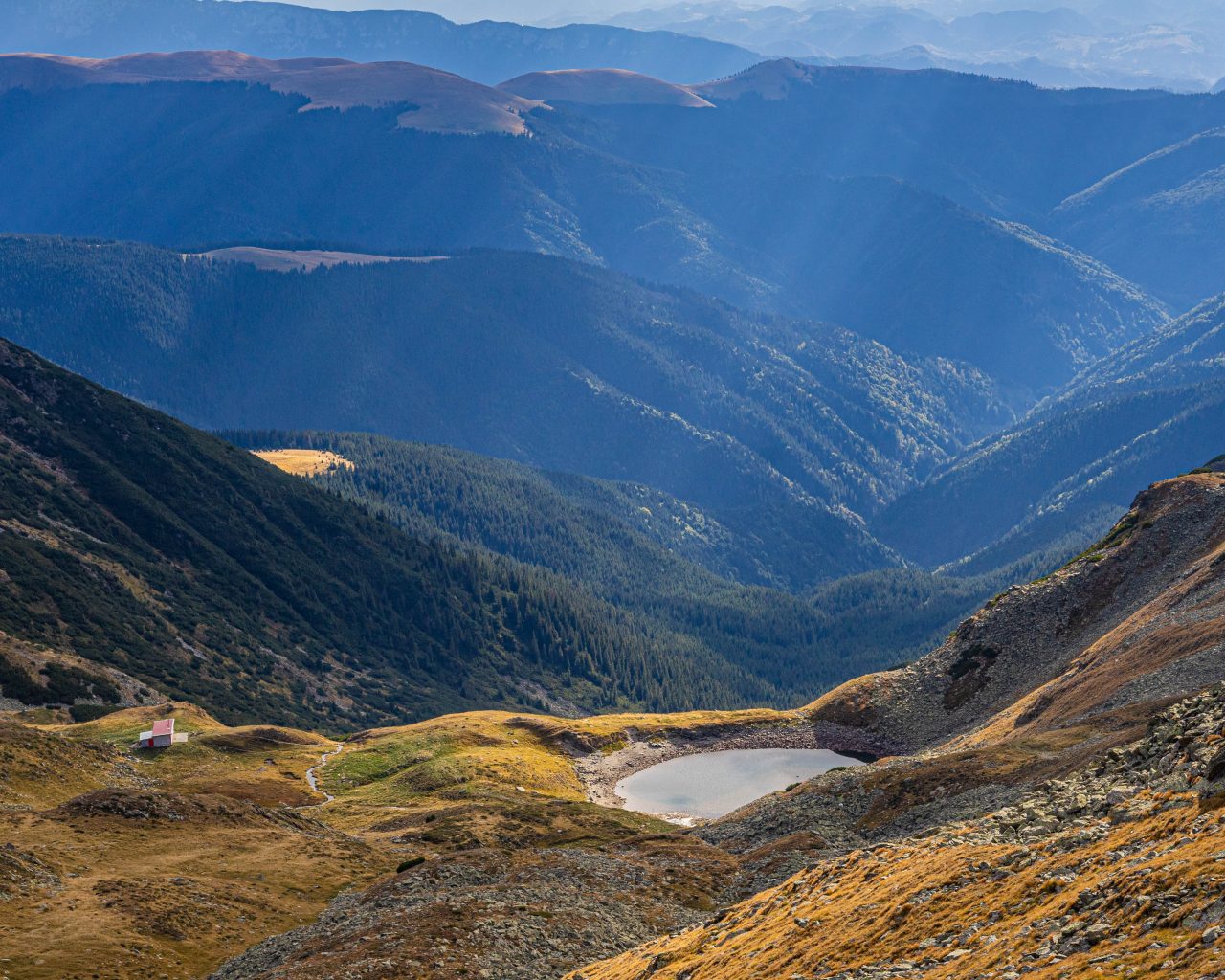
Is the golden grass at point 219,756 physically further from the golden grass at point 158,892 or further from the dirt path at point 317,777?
the golden grass at point 158,892

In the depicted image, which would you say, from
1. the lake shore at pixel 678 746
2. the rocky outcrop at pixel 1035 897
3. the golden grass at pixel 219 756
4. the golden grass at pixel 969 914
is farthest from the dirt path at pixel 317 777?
the rocky outcrop at pixel 1035 897

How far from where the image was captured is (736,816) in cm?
12775

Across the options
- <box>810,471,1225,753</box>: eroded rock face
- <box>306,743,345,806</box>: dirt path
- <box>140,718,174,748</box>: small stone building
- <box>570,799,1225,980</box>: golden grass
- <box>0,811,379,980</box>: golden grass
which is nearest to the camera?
<box>570,799,1225,980</box>: golden grass

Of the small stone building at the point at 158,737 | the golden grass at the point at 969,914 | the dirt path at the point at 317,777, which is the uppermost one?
the golden grass at the point at 969,914

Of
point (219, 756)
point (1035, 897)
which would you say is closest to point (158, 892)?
point (1035, 897)

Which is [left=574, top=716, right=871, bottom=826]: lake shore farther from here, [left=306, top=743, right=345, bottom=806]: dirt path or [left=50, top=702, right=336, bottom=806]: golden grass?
[left=50, top=702, right=336, bottom=806]: golden grass

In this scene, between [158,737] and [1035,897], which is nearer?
[1035,897]

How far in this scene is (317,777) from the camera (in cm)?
15288

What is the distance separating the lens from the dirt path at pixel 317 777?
143 metres

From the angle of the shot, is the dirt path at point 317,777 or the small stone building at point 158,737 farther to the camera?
the small stone building at point 158,737

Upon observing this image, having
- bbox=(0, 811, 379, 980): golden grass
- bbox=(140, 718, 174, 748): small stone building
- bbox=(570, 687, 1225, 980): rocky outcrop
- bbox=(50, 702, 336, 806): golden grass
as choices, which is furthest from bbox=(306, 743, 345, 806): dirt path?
bbox=(570, 687, 1225, 980): rocky outcrop

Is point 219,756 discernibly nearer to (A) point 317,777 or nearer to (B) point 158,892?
(A) point 317,777

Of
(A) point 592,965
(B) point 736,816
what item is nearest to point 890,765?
(B) point 736,816

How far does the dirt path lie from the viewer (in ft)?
470
